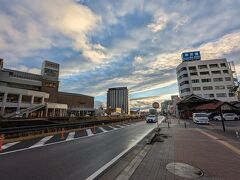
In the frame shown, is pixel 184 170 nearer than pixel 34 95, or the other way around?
pixel 184 170

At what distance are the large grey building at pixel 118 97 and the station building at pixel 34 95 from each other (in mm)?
37817

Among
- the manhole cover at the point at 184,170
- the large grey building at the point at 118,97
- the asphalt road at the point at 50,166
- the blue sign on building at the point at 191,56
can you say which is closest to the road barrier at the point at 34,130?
the asphalt road at the point at 50,166

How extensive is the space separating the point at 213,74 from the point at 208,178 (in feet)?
263

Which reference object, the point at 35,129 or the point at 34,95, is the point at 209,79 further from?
the point at 35,129

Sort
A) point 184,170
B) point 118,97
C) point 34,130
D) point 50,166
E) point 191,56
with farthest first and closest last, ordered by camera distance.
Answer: point 118,97, point 191,56, point 34,130, point 50,166, point 184,170

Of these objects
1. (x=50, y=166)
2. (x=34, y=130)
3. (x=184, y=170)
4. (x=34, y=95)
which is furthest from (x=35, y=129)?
(x=34, y=95)

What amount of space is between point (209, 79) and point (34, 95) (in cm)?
7332

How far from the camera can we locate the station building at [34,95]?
47.0 metres

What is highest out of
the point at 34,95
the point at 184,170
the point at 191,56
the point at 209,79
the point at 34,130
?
the point at 191,56

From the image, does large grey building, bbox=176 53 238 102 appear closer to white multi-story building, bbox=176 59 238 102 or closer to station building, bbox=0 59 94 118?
white multi-story building, bbox=176 59 238 102

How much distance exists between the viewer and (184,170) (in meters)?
5.40

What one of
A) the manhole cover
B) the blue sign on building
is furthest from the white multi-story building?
the manhole cover

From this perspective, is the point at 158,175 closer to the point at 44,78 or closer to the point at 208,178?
the point at 208,178

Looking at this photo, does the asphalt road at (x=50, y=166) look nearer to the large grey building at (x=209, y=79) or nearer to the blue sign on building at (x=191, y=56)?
the large grey building at (x=209, y=79)
